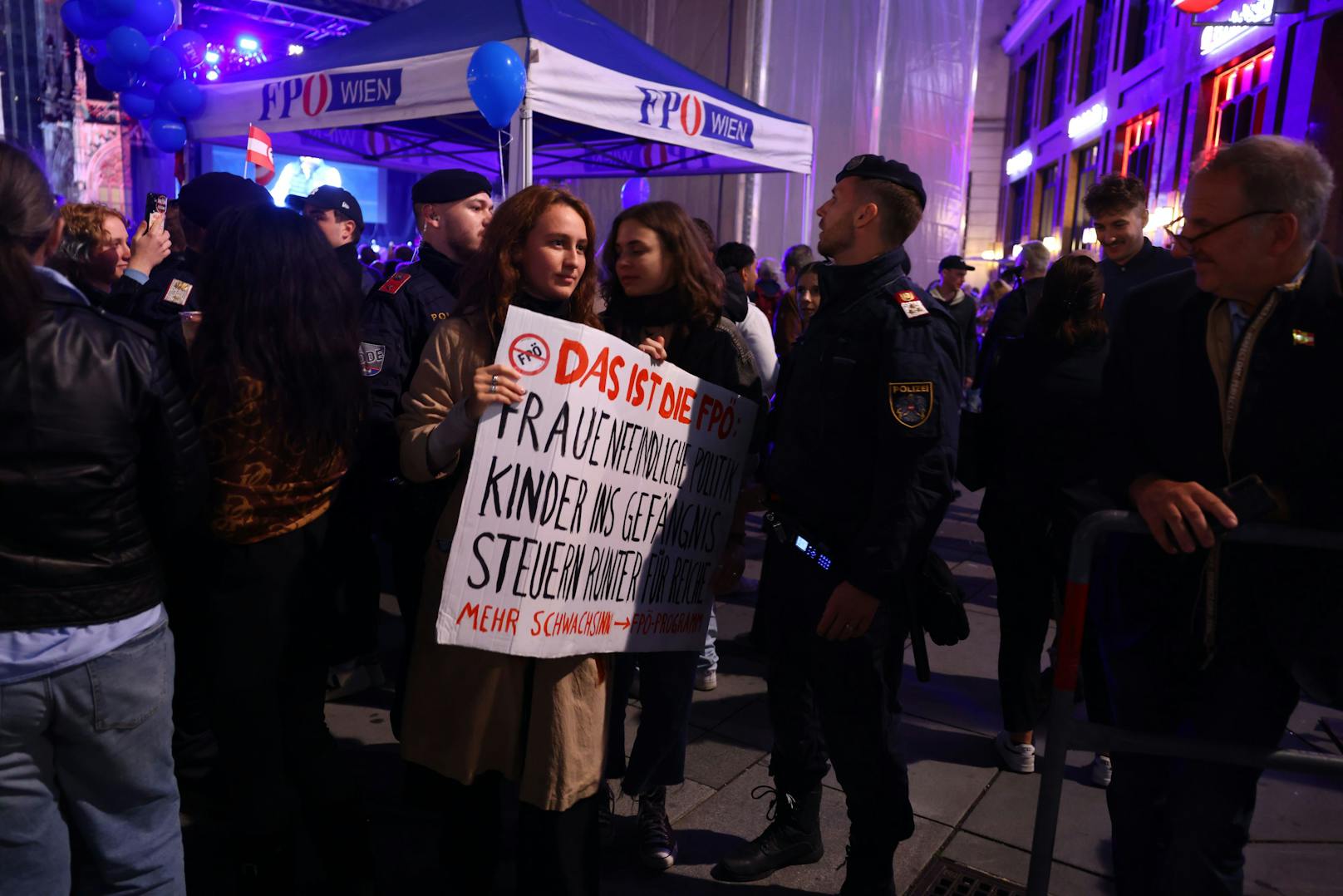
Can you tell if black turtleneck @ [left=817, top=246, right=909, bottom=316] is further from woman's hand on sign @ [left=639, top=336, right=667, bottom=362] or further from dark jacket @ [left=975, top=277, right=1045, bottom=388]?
dark jacket @ [left=975, top=277, right=1045, bottom=388]

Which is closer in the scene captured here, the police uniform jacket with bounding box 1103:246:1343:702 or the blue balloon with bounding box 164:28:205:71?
the police uniform jacket with bounding box 1103:246:1343:702

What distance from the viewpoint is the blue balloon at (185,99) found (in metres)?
7.00

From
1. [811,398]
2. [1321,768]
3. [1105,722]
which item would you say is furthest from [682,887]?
[1321,768]

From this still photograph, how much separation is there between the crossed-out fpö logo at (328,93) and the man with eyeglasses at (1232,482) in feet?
16.0

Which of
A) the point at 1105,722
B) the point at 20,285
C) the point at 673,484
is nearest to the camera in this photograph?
the point at 20,285

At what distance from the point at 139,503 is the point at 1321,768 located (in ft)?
8.00

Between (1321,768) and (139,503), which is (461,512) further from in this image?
(1321,768)

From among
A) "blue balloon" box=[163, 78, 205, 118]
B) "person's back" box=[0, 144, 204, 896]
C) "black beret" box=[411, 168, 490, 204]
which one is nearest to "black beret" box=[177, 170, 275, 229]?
"black beret" box=[411, 168, 490, 204]

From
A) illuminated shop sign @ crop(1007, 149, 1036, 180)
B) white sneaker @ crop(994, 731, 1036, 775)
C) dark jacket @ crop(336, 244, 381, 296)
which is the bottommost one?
white sneaker @ crop(994, 731, 1036, 775)

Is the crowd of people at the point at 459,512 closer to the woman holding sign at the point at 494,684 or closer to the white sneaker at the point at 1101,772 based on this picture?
the woman holding sign at the point at 494,684

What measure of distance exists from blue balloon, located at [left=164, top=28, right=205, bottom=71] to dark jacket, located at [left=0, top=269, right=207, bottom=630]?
848cm

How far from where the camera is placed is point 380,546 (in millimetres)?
6277

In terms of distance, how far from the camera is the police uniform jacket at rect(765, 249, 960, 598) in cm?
220

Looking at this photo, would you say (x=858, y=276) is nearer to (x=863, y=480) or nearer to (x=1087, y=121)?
(x=863, y=480)
